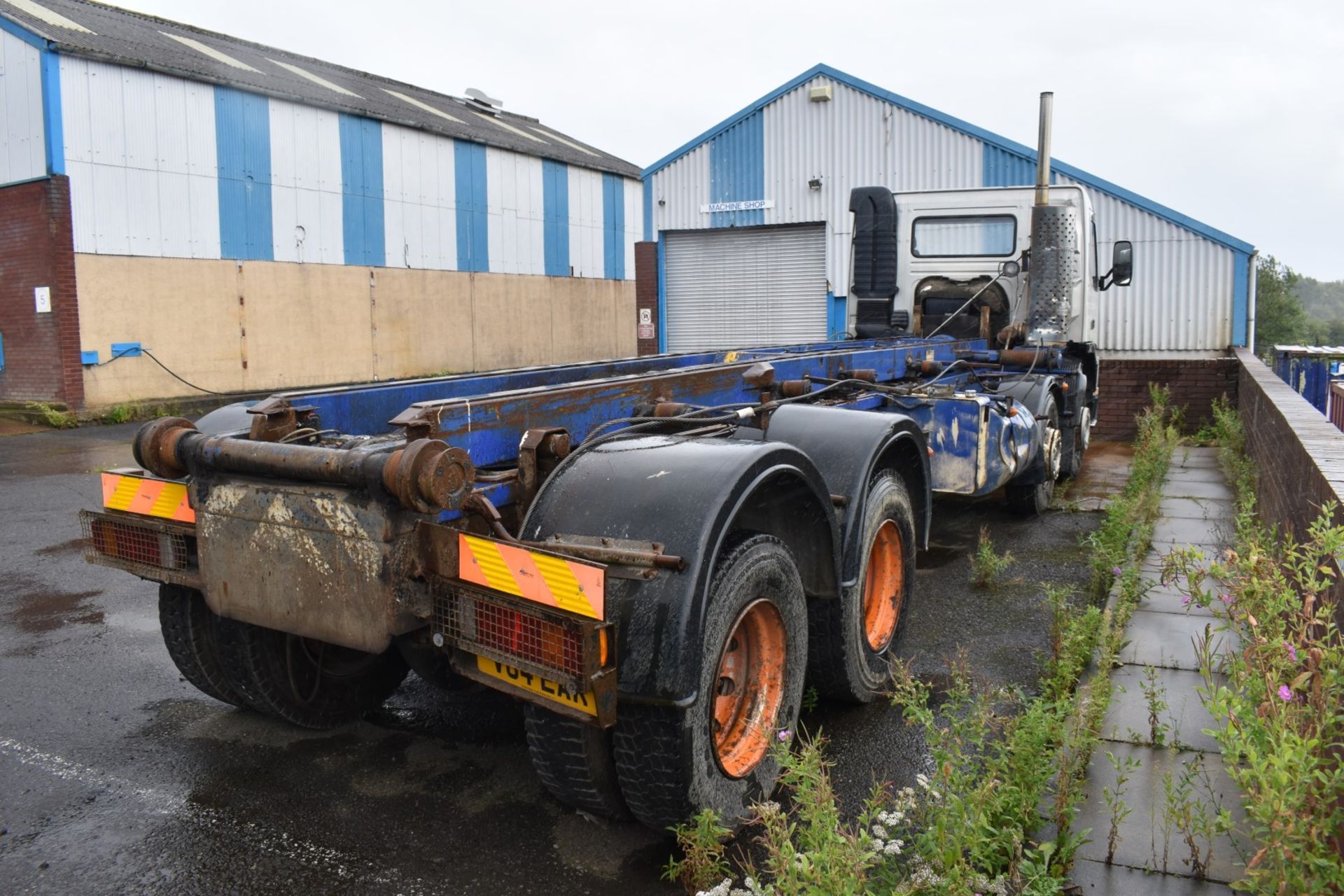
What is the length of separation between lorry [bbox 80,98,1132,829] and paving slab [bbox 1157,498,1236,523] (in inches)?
153

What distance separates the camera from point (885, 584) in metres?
5.14

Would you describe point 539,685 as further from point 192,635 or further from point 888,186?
point 888,186

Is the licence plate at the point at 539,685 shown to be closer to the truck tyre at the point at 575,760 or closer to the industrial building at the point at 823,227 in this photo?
the truck tyre at the point at 575,760

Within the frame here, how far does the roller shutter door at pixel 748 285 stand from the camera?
18.5m

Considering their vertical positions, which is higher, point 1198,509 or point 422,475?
point 422,475

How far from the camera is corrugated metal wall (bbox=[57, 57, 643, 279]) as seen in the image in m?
17.0

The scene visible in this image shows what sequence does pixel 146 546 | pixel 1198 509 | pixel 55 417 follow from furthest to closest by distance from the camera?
pixel 55 417, pixel 1198 509, pixel 146 546

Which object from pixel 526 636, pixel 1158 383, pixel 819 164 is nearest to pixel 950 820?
pixel 526 636

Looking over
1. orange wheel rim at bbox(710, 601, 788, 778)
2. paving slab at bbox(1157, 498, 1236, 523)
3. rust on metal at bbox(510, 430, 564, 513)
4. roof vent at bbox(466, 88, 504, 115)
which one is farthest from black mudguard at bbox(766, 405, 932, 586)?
roof vent at bbox(466, 88, 504, 115)

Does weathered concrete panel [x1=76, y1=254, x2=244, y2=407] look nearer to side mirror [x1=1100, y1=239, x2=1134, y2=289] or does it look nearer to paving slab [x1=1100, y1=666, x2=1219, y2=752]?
side mirror [x1=1100, y1=239, x2=1134, y2=289]

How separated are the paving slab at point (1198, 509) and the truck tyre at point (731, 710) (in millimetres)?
5498

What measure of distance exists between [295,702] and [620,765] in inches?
66.1

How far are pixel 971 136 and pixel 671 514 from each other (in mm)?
14714

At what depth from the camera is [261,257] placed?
19.8 m
